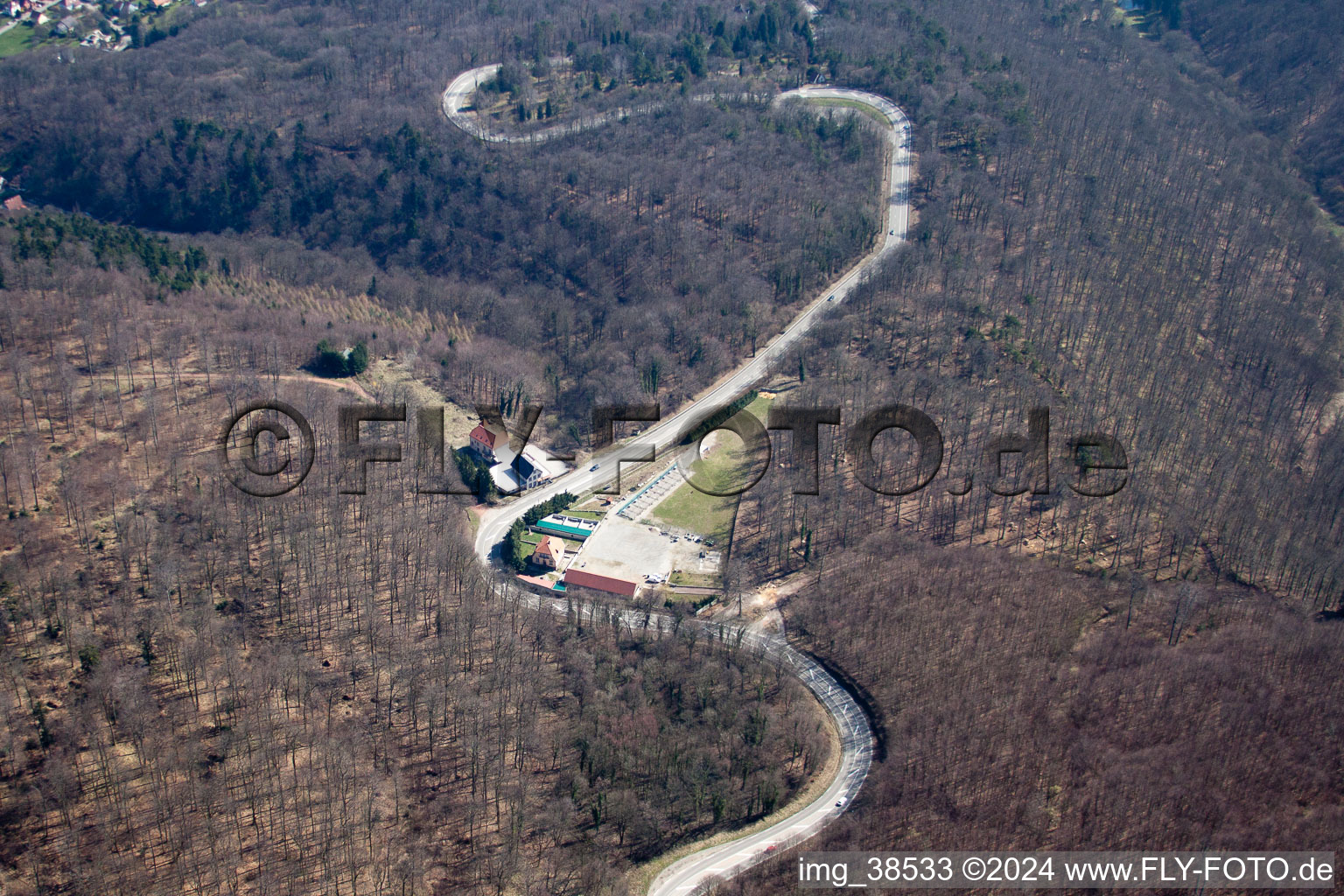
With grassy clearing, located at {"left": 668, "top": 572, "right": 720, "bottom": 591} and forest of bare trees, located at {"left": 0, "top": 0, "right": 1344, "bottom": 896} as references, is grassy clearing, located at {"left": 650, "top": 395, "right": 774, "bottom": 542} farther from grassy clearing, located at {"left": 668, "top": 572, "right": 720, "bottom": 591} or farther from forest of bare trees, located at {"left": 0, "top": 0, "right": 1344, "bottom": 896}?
forest of bare trees, located at {"left": 0, "top": 0, "right": 1344, "bottom": 896}

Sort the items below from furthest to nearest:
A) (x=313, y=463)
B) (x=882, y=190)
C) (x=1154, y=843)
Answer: (x=882, y=190) → (x=313, y=463) → (x=1154, y=843)

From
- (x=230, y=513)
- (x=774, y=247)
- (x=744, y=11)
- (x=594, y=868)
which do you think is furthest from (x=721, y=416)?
(x=744, y=11)

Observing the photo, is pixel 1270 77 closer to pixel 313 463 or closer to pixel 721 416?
pixel 721 416

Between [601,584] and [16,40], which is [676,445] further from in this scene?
[16,40]

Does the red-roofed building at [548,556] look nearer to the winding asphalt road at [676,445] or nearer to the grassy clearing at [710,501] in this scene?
the winding asphalt road at [676,445]

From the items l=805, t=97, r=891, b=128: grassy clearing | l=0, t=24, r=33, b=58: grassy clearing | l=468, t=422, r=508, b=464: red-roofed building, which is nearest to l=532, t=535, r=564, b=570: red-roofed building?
l=468, t=422, r=508, b=464: red-roofed building

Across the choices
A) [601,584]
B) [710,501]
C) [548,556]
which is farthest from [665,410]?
[601,584]

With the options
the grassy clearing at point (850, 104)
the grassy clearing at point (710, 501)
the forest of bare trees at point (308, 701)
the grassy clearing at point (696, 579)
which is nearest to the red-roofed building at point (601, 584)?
the grassy clearing at point (696, 579)
